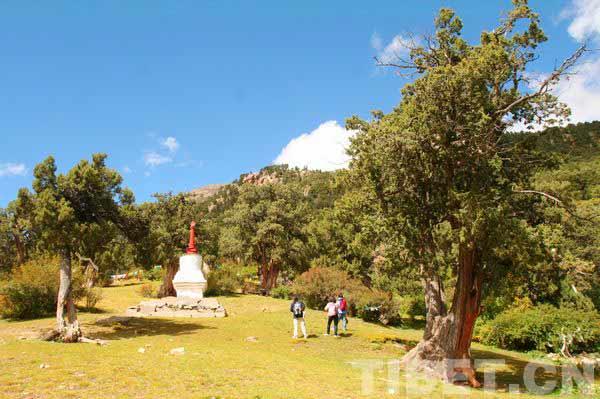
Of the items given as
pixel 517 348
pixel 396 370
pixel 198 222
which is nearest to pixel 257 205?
pixel 198 222

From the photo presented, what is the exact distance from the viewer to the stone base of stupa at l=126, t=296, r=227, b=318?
25.4m

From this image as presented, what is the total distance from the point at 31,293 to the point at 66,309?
7.92 meters

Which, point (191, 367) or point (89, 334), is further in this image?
point (89, 334)

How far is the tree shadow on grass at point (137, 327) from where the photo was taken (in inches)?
699

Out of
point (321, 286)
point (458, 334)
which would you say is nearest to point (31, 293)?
point (321, 286)

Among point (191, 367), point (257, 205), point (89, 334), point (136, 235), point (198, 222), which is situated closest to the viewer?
point (191, 367)

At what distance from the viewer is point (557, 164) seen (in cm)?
1363

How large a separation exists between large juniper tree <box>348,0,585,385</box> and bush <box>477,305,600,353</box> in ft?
30.7

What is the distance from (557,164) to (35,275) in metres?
24.1

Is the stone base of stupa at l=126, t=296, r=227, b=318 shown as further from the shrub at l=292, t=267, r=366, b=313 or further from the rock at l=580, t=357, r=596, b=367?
the rock at l=580, t=357, r=596, b=367

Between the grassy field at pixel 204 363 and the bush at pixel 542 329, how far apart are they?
66.5 inches

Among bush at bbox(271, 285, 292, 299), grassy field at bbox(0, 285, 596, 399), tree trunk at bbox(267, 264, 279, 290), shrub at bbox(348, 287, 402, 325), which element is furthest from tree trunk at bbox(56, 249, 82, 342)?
tree trunk at bbox(267, 264, 279, 290)

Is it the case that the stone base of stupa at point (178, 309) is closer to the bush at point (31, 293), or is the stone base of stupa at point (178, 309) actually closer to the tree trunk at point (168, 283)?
the bush at point (31, 293)

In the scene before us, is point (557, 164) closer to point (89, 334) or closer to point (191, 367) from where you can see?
point (191, 367)
